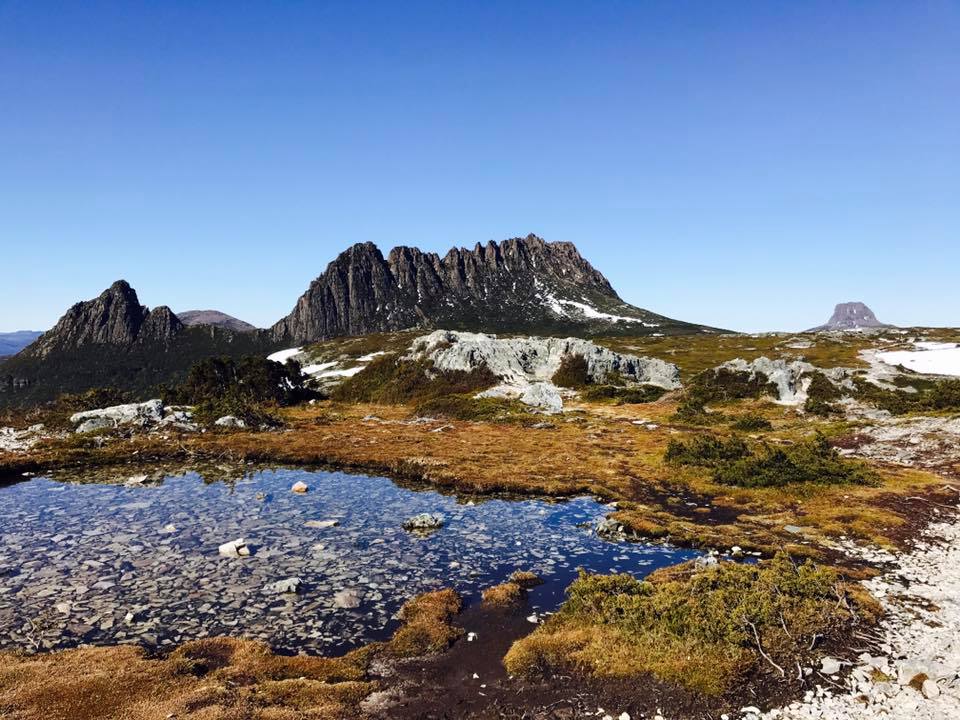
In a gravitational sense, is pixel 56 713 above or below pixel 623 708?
above

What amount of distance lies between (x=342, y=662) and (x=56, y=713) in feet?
18.8

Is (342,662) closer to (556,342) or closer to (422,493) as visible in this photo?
(422,493)

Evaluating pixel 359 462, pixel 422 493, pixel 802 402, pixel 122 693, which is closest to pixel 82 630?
pixel 122 693

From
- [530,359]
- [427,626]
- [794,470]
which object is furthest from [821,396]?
[427,626]

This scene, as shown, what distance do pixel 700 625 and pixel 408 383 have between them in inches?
2498

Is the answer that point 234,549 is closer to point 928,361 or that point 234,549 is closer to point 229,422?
point 229,422

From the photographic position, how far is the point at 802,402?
196 feet

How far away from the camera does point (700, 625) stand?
47.2ft

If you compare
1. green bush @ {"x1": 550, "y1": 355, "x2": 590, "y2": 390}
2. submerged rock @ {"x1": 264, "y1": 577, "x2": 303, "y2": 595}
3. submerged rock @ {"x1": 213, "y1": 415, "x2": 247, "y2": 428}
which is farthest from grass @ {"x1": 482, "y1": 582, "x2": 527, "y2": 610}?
green bush @ {"x1": 550, "y1": 355, "x2": 590, "y2": 390}

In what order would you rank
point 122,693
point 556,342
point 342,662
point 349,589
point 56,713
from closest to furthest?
point 56,713
point 122,693
point 342,662
point 349,589
point 556,342

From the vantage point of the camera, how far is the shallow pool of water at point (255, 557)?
51.1 ft

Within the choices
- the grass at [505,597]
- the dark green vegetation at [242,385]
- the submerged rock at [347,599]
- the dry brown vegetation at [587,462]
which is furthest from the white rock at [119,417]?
the grass at [505,597]

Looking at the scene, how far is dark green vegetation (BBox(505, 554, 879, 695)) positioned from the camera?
13156 mm

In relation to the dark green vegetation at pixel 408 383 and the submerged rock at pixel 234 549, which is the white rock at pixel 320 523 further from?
the dark green vegetation at pixel 408 383
